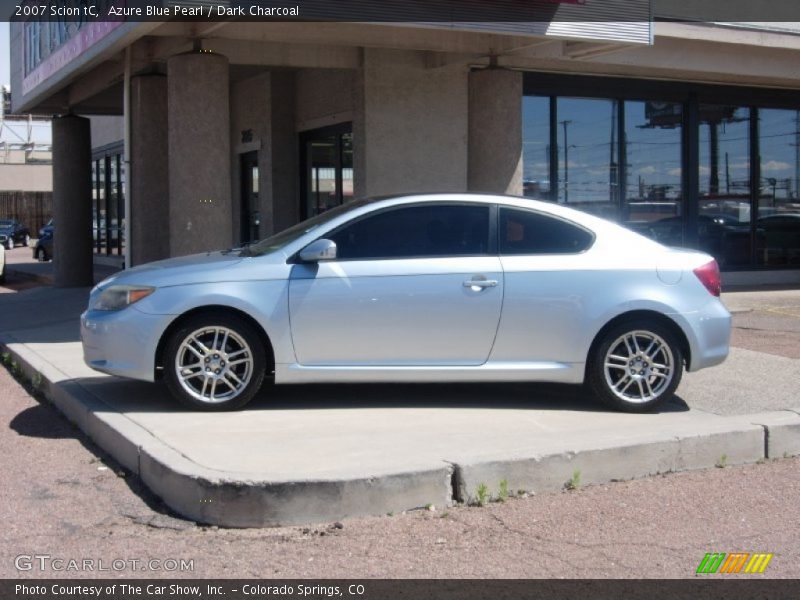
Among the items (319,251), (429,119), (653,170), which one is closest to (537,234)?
(319,251)

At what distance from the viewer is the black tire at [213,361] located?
23.4 feet

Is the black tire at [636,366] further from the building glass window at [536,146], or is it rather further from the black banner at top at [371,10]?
the building glass window at [536,146]

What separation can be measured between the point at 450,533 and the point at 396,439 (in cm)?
126

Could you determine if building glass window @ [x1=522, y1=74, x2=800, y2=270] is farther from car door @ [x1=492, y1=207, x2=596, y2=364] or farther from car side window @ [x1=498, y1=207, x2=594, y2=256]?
car door @ [x1=492, y1=207, x2=596, y2=364]

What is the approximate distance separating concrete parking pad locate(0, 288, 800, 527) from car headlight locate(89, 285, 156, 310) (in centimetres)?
74

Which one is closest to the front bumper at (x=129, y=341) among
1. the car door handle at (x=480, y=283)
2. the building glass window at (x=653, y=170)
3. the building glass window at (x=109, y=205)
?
the car door handle at (x=480, y=283)

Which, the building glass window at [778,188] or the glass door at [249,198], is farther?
the building glass window at [778,188]

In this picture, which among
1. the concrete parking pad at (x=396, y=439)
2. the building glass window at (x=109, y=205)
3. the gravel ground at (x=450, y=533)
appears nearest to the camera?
the gravel ground at (x=450, y=533)

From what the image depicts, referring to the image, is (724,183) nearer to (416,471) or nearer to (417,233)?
(417,233)

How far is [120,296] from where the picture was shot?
7.27 metres

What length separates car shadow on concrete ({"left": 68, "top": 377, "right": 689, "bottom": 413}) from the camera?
24.9ft

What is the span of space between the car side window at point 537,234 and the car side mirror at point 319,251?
1.30 metres

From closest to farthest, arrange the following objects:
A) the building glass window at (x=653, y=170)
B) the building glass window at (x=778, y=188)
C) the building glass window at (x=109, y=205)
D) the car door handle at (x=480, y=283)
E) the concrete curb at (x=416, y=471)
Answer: the concrete curb at (x=416, y=471) < the car door handle at (x=480, y=283) < the building glass window at (x=653, y=170) < the building glass window at (x=778, y=188) < the building glass window at (x=109, y=205)

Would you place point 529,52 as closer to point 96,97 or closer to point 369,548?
point 96,97
